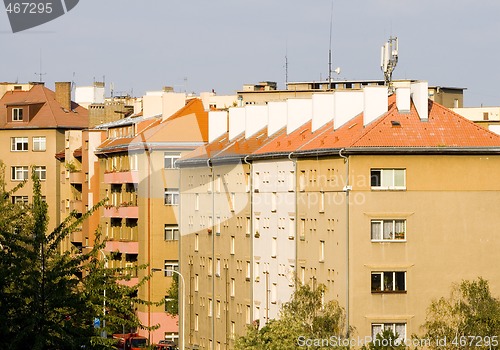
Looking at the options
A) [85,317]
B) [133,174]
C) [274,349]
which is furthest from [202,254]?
[85,317]

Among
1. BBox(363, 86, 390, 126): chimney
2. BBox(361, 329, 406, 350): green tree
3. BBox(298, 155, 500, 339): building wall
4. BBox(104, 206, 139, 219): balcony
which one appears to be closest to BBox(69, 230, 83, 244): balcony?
BBox(104, 206, 139, 219): balcony

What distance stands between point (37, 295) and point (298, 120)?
43.4 metres

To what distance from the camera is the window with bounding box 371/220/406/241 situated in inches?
2589

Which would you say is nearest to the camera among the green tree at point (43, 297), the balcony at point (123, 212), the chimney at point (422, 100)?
the green tree at point (43, 297)

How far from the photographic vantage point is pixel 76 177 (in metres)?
125

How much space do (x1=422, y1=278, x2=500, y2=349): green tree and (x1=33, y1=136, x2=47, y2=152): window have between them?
77.8 meters

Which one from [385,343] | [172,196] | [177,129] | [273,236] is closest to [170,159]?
[177,129]

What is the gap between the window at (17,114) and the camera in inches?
5453

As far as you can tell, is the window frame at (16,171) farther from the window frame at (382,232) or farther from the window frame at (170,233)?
the window frame at (382,232)

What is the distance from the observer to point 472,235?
217 ft

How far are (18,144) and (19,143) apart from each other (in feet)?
0.40

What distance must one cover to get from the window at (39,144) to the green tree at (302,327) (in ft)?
243

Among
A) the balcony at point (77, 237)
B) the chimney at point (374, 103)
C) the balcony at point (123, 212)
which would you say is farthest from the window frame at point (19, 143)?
the chimney at point (374, 103)

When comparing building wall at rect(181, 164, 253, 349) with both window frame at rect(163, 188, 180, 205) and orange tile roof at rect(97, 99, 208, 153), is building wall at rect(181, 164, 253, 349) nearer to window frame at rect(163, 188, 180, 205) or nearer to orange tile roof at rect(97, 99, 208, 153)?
window frame at rect(163, 188, 180, 205)
